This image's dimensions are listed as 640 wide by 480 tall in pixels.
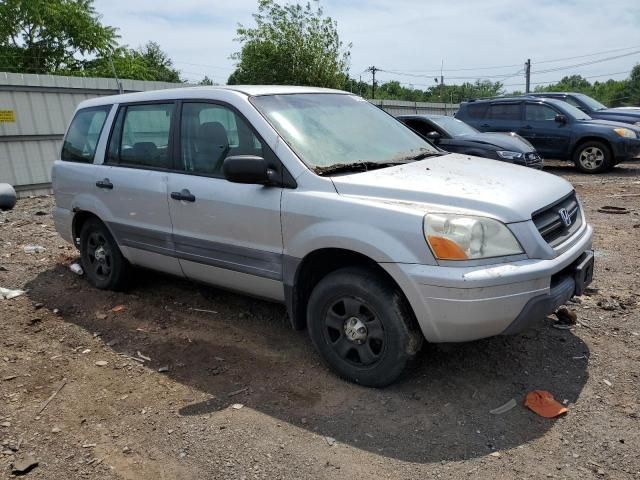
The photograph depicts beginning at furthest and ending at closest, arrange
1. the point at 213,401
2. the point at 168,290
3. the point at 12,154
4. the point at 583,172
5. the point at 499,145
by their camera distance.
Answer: the point at 583,172 → the point at 12,154 → the point at 499,145 → the point at 168,290 → the point at 213,401

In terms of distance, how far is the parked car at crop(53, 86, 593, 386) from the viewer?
9.47 feet

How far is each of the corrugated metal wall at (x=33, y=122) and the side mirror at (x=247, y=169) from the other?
8.60 metres

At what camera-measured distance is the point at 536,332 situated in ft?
12.9

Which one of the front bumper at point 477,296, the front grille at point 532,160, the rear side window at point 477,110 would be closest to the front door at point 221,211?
the front bumper at point 477,296

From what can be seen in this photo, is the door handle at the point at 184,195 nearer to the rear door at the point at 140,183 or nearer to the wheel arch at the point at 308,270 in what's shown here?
the rear door at the point at 140,183

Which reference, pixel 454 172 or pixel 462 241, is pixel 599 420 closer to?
pixel 462 241

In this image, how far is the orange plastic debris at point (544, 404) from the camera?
118 inches

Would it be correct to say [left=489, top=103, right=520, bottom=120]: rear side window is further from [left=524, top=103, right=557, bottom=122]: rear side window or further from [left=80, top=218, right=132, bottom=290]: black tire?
[left=80, top=218, right=132, bottom=290]: black tire

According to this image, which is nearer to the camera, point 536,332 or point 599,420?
point 599,420

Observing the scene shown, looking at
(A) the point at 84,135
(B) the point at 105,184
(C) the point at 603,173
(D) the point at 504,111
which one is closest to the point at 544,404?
(B) the point at 105,184

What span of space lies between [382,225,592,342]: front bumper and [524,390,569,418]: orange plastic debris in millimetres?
456

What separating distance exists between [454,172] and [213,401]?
2.07 meters

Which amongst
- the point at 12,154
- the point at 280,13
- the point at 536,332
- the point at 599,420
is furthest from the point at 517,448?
the point at 280,13

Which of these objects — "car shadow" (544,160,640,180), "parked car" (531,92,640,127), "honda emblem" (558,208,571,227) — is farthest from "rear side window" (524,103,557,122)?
"honda emblem" (558,208,571,227)
